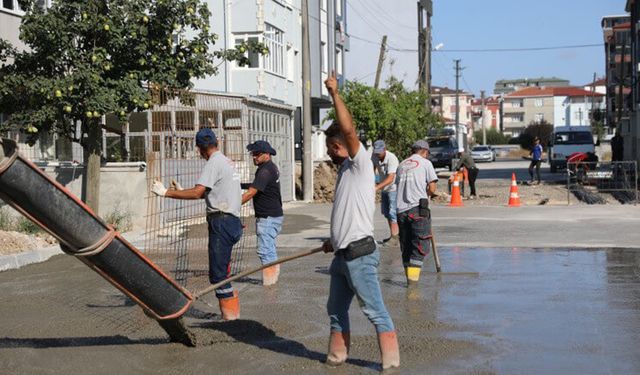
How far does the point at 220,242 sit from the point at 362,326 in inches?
59.4

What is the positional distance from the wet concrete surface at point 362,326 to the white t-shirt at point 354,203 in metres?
1.03

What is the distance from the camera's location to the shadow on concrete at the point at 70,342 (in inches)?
311

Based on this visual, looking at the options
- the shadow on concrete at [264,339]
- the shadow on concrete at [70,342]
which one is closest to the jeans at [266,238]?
the shadow on concrete at [264,339]

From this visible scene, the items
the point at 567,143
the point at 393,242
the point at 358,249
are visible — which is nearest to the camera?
the point at 358,249

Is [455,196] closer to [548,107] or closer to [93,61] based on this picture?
[93,61]

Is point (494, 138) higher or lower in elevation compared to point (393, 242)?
higher

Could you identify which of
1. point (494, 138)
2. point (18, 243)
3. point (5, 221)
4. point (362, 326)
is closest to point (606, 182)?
point (5, 221)

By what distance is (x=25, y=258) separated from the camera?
13.6m

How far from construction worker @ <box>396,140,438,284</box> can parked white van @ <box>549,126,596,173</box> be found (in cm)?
Result: 3624

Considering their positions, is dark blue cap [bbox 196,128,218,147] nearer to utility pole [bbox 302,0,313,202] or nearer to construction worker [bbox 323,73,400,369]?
construction worker [bbox 323,73,400,369]

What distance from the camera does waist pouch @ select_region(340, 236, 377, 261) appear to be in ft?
21.7

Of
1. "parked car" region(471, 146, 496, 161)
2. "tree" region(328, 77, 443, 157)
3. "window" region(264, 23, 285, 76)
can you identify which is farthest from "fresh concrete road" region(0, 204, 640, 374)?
"parked car" region(471, 146, 496, 161)

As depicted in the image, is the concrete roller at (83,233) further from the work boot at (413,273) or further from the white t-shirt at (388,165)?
the white t-shirt at (388,165)

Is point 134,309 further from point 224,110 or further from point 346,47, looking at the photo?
point 346,47
